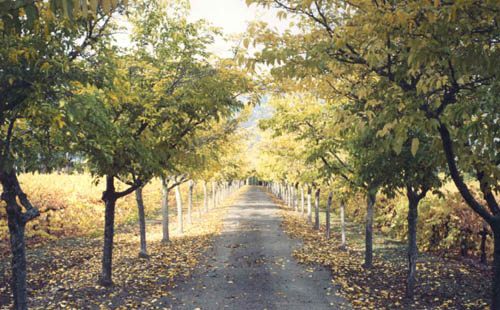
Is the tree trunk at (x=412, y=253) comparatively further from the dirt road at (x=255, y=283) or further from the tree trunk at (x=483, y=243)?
the tree trunk at (x=483, y=243)

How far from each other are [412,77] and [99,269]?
10380 millimetres

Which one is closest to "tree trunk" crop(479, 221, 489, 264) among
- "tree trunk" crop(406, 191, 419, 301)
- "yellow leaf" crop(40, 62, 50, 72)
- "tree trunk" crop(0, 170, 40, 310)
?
"tree trunk" crop(406, 191, 419, 301)

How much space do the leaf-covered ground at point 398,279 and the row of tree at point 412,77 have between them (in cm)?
66

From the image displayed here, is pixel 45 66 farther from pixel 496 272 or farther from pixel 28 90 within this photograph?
pixel 496 272

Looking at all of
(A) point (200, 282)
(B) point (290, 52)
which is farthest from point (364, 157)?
(A) point (200, 282)

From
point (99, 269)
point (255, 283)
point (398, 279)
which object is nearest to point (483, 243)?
point (398, 279)

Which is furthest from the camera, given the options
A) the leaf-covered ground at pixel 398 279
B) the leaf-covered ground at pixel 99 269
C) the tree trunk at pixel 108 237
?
the tree trunk at pixel 108 237

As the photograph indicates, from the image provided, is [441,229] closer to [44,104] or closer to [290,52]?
[290,52]

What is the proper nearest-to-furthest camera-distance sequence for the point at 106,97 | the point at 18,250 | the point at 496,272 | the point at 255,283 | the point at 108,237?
the point at 496,272
the point at 18,250
the point at 106,97
the point at 108,237
the point at 255,283

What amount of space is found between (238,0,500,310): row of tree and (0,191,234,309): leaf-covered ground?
5.78m

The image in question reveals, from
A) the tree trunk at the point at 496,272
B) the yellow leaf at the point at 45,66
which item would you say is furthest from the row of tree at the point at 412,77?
the yellow leaf at the point at 45,66

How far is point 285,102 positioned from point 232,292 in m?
7.69

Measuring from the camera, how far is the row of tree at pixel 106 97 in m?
5.33

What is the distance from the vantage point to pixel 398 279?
10000 mm
